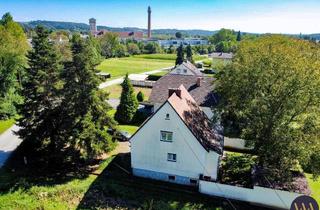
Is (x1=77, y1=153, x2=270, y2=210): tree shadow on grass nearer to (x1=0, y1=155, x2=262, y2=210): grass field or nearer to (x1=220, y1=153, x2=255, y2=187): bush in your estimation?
(x1=0, y1=155, x2=262, y2=210): grass field

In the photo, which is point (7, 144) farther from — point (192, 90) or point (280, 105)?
point (280, 105)

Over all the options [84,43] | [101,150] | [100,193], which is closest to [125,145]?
[101,150]

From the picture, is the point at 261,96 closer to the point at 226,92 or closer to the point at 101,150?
the point at 226,92

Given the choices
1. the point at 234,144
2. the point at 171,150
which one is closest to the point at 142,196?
the point at 171,150

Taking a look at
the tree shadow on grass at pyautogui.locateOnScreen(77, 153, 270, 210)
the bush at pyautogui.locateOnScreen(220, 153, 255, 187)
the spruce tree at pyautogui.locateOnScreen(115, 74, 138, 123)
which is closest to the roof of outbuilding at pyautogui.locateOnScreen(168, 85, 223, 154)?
the bush at pyautogui.locateOnScreen(220, 153, 255, 187)

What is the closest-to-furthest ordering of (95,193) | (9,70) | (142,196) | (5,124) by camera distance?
1. (142,196)
2. (95,193)
3. (5,124)
4. (9,70)

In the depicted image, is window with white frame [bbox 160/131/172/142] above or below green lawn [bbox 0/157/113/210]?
above
